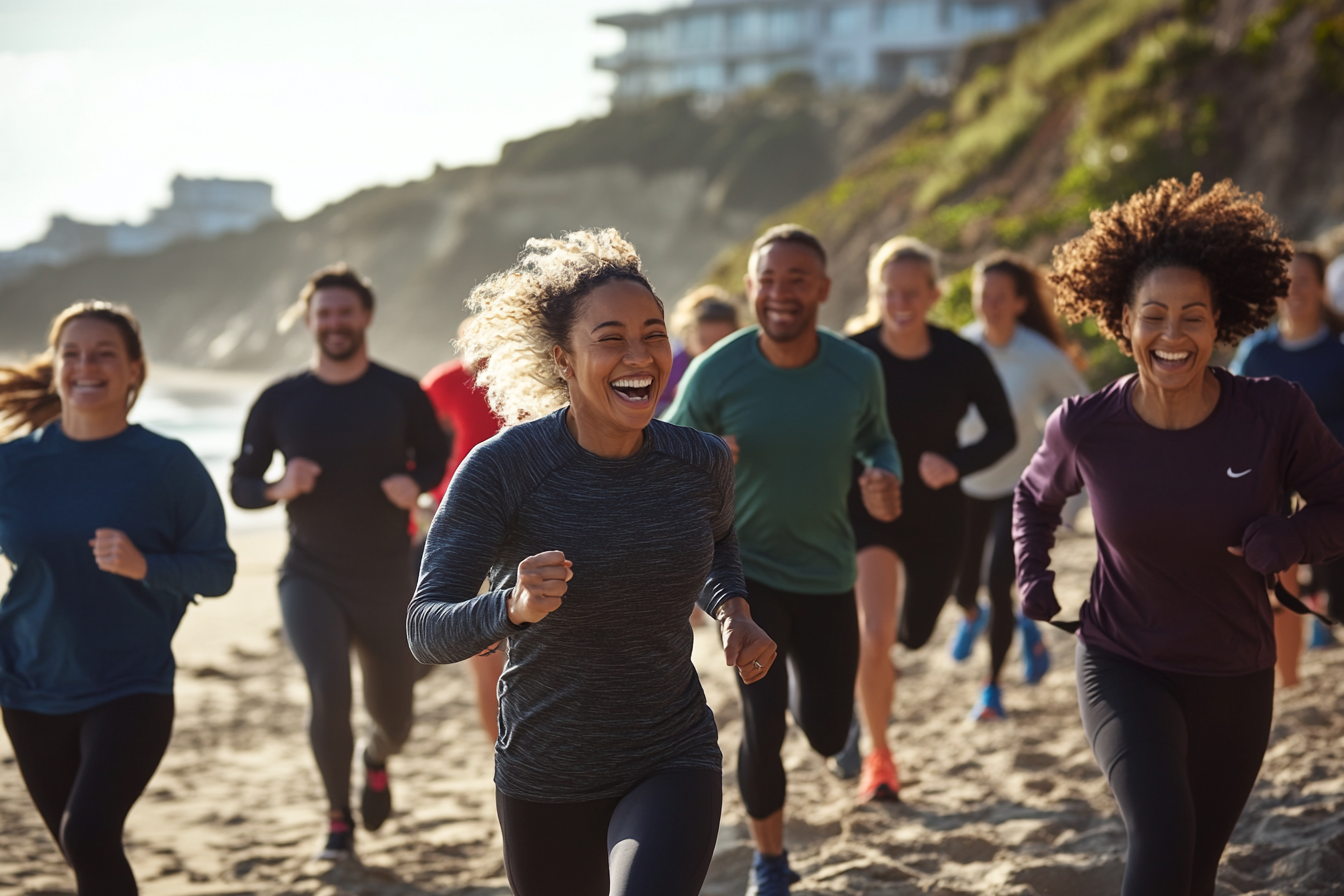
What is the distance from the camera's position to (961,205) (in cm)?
1833

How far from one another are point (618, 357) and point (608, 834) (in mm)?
1081

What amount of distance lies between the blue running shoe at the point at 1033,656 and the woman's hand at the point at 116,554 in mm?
5041

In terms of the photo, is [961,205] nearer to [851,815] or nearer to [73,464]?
[851,815]

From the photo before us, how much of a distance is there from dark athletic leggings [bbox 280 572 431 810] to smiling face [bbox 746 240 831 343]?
2051 mm

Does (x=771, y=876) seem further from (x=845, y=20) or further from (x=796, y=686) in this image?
(x=845, y=20)

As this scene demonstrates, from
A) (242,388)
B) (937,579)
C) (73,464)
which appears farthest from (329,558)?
(242,388)

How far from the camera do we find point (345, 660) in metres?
5.23

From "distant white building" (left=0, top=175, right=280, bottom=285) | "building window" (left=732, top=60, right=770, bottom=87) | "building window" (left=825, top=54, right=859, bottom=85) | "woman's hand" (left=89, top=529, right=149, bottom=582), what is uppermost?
"distant white building" (left=0, top=175, right=280, bottom=285)

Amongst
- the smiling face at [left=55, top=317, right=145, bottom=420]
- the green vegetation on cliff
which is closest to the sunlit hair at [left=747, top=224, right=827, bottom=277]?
the smiling face at [left=55, top=317, right=145, bottom=420]

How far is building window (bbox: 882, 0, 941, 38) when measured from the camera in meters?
68.3

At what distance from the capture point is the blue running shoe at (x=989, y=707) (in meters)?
6.70

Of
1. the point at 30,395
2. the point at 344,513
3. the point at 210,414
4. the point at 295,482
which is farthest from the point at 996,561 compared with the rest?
the point at 210,414

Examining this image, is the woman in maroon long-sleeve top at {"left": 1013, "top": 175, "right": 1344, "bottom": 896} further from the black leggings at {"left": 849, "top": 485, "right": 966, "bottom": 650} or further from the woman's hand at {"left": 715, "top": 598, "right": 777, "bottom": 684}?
the black leggings at {"left": 849, "top": 485, "right": 966, "bottom": 650}

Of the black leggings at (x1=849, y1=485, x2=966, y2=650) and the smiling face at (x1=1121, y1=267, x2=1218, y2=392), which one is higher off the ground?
the smiling face at (x1=1121, y1=267, x2=1218, y2=392)
